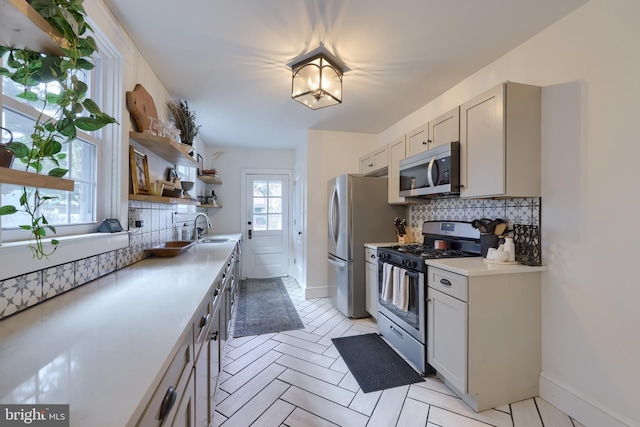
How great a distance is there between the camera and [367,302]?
122 inches

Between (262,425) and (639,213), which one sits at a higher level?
(639,213)

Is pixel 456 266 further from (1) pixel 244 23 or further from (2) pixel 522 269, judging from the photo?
(1) pixel 244 23

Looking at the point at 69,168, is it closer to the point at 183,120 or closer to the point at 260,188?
the point at 183,120

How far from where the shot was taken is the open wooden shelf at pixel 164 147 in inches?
72.1

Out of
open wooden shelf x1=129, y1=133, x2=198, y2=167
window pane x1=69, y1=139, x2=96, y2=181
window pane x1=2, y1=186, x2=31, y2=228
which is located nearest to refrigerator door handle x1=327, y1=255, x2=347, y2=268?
open wooden shelf x1=129, y1=133, x2=198, y2=167

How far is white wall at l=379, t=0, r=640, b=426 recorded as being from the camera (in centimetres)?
138

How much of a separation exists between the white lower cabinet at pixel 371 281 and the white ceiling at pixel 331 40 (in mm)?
1702

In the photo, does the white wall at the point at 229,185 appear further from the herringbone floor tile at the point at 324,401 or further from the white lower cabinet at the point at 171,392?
the white lower cabinet at the point at 171,392

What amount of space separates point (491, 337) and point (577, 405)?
22.6 inches

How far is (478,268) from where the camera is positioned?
171 cm

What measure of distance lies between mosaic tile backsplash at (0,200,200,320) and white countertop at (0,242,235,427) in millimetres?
45

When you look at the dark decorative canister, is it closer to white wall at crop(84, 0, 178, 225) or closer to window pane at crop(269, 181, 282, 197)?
white wall at crop(84, 0, 178, 225)

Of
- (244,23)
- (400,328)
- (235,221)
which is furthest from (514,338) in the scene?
(235,221)

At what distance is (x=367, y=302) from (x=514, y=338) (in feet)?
5.10
